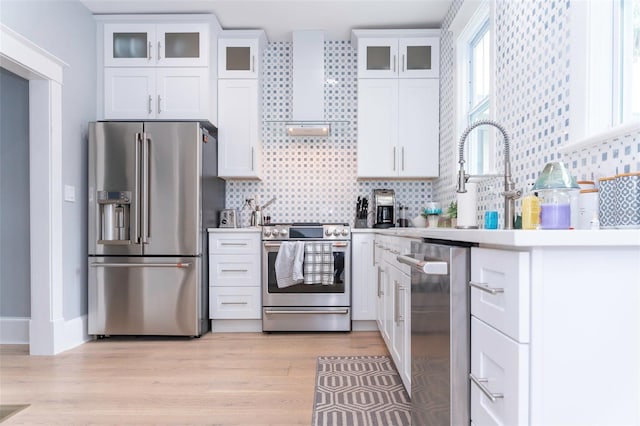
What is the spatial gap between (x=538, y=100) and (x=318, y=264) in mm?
1992

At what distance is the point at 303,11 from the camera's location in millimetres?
3568

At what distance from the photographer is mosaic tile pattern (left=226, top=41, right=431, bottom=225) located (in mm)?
4156

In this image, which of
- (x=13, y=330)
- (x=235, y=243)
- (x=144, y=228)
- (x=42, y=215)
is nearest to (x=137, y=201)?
(x=144, y=228)

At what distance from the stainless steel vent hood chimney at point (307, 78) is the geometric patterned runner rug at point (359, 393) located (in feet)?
6.89

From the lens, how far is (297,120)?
392 cm

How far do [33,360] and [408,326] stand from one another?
8.30ft

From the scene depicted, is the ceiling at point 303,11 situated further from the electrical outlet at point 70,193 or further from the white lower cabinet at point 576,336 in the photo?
the white lower cabinet at point 576,336

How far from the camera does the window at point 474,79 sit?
2.89m

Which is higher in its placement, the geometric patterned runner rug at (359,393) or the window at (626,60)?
the window at (626,60)

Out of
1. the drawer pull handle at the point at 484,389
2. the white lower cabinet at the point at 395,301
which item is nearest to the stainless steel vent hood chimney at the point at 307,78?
the white lower cabinet at the point at 395,301

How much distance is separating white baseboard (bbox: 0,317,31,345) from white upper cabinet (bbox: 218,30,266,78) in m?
2.56

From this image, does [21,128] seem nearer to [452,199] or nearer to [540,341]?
[452,199]

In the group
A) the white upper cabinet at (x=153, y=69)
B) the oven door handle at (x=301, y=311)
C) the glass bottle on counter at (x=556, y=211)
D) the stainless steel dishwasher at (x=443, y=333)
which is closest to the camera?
the stainless steel dishwasher at (x=443, y=333)

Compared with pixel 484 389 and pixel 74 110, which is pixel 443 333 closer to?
pixel 484 389
